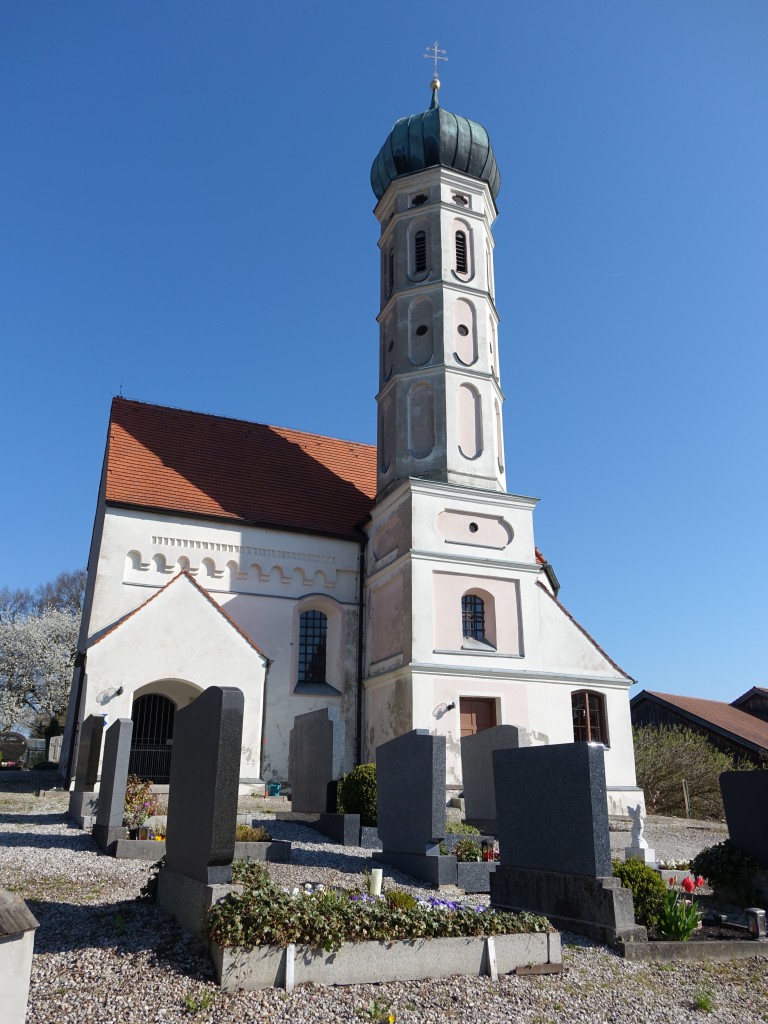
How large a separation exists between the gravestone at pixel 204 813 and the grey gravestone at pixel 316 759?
239 inches

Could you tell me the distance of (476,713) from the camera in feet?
63.6

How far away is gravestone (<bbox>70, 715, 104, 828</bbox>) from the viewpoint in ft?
42.2

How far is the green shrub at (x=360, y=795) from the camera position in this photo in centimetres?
1283

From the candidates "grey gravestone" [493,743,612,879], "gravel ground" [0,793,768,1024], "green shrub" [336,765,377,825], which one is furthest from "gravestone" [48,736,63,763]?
"grey gravestone" [493,743,612,879]

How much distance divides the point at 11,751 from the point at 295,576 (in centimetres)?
1831

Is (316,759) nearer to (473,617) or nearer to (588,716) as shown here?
(473,617)

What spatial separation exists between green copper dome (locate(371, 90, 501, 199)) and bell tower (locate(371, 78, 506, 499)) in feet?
0.10

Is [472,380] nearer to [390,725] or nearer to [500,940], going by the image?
[390,725]

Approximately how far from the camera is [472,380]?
2223 cm

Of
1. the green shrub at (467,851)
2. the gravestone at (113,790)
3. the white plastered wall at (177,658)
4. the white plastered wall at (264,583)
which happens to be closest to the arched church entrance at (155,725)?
the white plastered wall at (177,658)

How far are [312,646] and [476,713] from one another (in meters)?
5.53

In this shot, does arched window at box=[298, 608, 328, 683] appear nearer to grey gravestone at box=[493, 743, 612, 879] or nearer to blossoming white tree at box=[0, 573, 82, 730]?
grey gravestone at box=[493, 743, 612, 879]

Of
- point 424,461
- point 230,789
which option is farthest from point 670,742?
point 230,789

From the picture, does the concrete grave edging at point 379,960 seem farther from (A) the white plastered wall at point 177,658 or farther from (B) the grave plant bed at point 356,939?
(A) the white plastered wall at point 177,658
